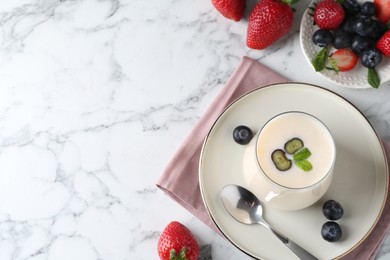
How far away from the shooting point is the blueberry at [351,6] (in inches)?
50.6

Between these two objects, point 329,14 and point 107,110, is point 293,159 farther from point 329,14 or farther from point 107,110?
point 107,110

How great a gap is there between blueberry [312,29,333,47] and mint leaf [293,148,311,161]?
0.27 meters

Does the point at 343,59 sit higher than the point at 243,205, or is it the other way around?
the point at 343,59

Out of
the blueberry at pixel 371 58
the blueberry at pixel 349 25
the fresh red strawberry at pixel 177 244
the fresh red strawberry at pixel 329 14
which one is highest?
the fresh red strawberry at pixel 329 14

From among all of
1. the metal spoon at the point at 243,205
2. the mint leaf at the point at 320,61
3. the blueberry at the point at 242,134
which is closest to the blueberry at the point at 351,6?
the mint leaf at the point at 320,61

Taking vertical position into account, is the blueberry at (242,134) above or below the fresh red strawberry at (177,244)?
above

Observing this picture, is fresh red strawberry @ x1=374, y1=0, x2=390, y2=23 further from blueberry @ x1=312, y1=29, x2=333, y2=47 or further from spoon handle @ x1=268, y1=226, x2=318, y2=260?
spoon handle @ x1=268, y1=226, x2=318, y2=260

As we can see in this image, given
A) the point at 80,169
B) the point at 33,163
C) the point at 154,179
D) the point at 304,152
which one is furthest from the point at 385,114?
the point at 33,163

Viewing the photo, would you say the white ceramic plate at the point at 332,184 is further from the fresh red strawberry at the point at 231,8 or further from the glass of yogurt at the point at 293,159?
the fresh red strawberry at the point at 231,8

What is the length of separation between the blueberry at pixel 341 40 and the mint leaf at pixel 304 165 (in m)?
0.30

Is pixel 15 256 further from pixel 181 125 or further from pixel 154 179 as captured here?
pixel 181 125

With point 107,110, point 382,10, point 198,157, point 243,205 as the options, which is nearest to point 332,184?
point 243,205

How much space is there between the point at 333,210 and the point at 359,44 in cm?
35

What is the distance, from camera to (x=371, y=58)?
1248 mm
